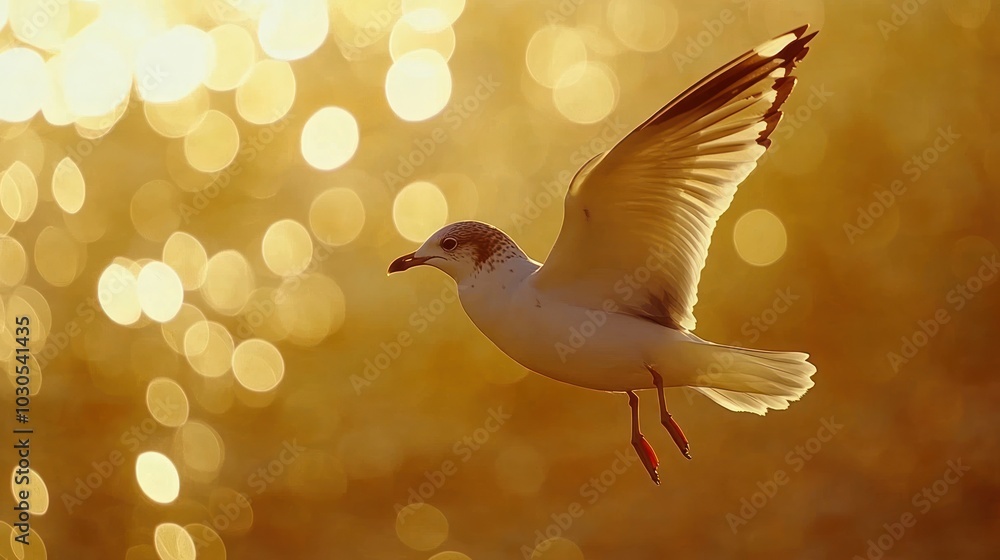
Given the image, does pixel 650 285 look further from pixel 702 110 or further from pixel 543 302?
pixel 702 110

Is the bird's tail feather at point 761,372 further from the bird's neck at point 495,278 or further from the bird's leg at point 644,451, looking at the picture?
the bird's neck at point 495,278

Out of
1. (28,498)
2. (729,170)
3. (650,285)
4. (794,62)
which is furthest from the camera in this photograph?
(28,498)

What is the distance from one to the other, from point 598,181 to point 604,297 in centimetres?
19

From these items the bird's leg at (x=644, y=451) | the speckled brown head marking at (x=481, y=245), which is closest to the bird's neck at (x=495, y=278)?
the speckled brown head marking at (x=481, y=245)

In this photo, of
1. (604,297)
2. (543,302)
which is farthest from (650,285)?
(543,302)

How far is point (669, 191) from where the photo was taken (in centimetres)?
132

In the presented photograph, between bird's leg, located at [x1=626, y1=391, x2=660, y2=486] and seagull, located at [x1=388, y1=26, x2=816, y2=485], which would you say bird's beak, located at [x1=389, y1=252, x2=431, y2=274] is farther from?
bird's leg, located at [x1=626, y1=391, x2=660, y2=486]

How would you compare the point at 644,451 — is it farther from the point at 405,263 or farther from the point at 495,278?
the point at 405,263

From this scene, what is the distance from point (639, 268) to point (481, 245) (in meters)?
0.24

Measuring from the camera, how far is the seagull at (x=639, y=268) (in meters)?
1.25

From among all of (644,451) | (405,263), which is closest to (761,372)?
(644,451)

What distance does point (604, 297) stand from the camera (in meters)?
1.38

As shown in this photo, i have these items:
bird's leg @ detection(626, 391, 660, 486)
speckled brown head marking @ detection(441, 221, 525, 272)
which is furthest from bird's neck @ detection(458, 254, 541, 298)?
bird's leg @ detection(626, 391, 660, 486)

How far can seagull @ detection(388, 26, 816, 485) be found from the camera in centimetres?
125
